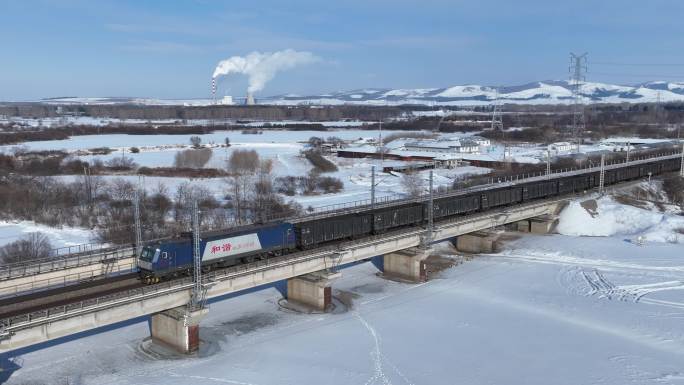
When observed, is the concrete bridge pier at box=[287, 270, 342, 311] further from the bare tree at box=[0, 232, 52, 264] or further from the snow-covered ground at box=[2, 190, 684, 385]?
the bare tree at box=[0, 232, 52, 264]

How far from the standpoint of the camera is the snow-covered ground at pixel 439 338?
33.8 m

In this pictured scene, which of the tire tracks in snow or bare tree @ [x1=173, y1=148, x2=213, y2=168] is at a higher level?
bare tree @ [x1=173, y1=148, x2=213, y2=168]

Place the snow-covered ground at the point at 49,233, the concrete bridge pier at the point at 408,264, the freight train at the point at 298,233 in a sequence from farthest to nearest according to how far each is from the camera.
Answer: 1. the snow-covered ground at the point at 49,233
2. the concrete bridge pier at the point at 408,264
3. the freight train at the point at 298,233

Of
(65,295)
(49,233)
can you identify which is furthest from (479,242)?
(49,233)

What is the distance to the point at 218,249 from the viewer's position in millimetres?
39062

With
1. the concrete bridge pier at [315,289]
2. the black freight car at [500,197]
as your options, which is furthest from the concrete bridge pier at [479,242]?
the concrete bridge pier at [315,289]

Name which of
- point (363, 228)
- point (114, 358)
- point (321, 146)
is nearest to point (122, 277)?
point (114, 358)

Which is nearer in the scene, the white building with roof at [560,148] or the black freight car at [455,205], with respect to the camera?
the black freight car at [455,205]

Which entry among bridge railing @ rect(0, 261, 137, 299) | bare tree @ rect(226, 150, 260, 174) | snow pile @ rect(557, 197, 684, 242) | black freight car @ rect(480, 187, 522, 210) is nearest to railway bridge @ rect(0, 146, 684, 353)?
bridge railing @ rect(0, 261, 137, 299)

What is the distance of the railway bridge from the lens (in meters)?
30.1

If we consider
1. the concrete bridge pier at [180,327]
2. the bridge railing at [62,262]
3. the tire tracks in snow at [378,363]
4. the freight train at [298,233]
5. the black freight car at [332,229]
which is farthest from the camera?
the black freight car at [332,229]

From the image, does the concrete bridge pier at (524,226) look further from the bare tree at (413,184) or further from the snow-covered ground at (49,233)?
the snow-covered ground at (49,233)

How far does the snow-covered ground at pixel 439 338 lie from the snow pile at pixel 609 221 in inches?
590

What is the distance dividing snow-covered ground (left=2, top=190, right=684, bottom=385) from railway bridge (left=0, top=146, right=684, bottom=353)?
6.43 ft
